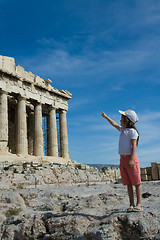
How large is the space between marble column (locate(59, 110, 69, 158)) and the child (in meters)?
25.6

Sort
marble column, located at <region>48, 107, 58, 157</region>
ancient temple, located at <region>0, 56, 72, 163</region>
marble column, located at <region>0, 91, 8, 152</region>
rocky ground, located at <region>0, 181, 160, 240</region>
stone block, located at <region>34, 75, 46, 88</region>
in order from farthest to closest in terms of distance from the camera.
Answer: marble column, located at <region>48, 107, 58, 157</region> < stone block, located at <region>34, 75, 46, 88</region> < ancient temple, located at <region>0, 56, 72, 163</region> < marble column, located at <region>0, 91, 8, 152</region> < rocky ground, located at <region>0, 181, 160, 240</region>

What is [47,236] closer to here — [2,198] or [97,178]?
[2,198]

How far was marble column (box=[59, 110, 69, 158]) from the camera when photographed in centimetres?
3043

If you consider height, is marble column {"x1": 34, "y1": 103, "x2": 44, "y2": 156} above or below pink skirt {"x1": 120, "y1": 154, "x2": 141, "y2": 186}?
above

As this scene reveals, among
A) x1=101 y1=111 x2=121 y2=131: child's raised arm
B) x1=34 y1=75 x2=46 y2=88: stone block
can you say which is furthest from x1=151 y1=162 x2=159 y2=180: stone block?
x1=101 y1=111 x2=121 y2=131: child's raised arm

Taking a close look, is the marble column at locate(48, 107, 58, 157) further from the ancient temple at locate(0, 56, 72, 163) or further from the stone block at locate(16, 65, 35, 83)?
the stone block at locate(16, 65, 35, 83)

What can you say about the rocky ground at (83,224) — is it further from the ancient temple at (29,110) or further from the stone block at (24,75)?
the stone block at (24,75)

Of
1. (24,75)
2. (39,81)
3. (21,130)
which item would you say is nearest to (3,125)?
(21,130)

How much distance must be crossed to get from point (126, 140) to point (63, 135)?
26.3m

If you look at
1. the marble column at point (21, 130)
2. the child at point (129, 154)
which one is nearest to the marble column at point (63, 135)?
the marble column at point (21, 130)

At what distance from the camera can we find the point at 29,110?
31359mm

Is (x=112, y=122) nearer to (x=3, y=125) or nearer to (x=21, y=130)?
(x=3, y=125)

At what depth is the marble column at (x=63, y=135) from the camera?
30433 mm

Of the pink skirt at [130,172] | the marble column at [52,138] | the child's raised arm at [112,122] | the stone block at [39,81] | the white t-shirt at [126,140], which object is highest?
the stone block at [39,81]
